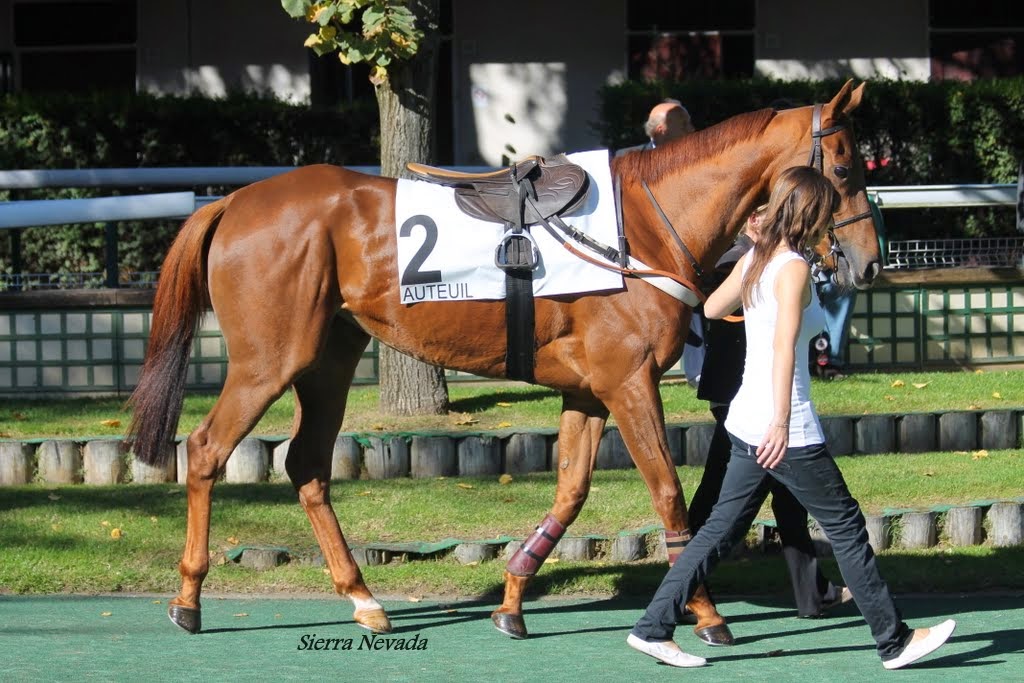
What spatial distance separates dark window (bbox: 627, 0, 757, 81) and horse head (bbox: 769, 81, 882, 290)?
9754mm

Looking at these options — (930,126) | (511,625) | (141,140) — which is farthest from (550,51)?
(511,625)

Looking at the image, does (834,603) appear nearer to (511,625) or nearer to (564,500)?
(564,500)

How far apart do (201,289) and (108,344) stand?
416 cm

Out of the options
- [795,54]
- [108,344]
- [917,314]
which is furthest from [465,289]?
[795,54]

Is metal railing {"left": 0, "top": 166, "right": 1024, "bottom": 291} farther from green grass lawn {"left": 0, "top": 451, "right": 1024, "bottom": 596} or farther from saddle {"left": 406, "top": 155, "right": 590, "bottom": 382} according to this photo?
saddle {"left": 406, "top": 155, "right": 590, "bottom": 382}

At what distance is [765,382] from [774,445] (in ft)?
0.75

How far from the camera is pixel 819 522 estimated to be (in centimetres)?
499

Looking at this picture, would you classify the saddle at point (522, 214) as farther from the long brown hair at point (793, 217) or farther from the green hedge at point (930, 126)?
the green hedge at point (930, 126)

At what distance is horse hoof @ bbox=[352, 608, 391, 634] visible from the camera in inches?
221

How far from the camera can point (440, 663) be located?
516 centimetres

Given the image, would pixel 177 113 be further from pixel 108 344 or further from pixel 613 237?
pixel 613 237

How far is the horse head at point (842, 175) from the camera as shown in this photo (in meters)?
5.50

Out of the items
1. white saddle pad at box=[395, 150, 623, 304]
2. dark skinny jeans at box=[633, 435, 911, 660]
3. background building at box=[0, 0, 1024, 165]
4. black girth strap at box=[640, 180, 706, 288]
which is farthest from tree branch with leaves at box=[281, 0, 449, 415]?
background building at box=[0, 0, 1024, 165]

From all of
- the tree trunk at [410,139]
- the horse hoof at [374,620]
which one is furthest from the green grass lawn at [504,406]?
the horse hoof at [374,620]
